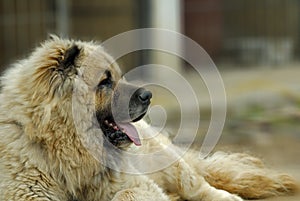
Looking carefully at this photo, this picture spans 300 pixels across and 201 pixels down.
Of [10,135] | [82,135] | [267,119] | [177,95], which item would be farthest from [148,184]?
[177,95]

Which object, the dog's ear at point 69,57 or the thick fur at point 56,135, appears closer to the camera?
the thick fur at point 56,135

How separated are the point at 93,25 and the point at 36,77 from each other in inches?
408

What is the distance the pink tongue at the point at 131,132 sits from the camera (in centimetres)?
549

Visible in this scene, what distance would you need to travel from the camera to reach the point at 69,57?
539 cm

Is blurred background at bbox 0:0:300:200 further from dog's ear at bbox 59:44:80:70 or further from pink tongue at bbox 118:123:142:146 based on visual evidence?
dog's ear at bbox 59:44:80:70

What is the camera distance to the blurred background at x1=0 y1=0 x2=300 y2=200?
13.3 metres

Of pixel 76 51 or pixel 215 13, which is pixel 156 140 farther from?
pixel 215 13

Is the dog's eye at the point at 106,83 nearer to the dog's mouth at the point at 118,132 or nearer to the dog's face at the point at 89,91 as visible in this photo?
the dog's face at the point at 89,91

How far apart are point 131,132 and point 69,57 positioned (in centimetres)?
68

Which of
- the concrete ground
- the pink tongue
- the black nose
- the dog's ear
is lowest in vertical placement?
the concrete ground

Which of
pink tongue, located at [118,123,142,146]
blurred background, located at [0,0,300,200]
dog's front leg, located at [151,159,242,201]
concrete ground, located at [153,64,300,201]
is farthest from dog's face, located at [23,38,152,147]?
blurred background, located at [0,0,300,200]

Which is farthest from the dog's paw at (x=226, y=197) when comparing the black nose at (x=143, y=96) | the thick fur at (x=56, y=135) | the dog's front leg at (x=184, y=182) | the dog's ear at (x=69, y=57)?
the dog's ear at (x=69, y=57)

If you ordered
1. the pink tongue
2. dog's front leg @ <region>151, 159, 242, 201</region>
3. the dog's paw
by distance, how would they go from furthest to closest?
dog's front leg @ <region>151, 159, 242, 201</region>, the dog's paw, the pink tongue

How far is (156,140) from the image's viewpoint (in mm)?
6184
